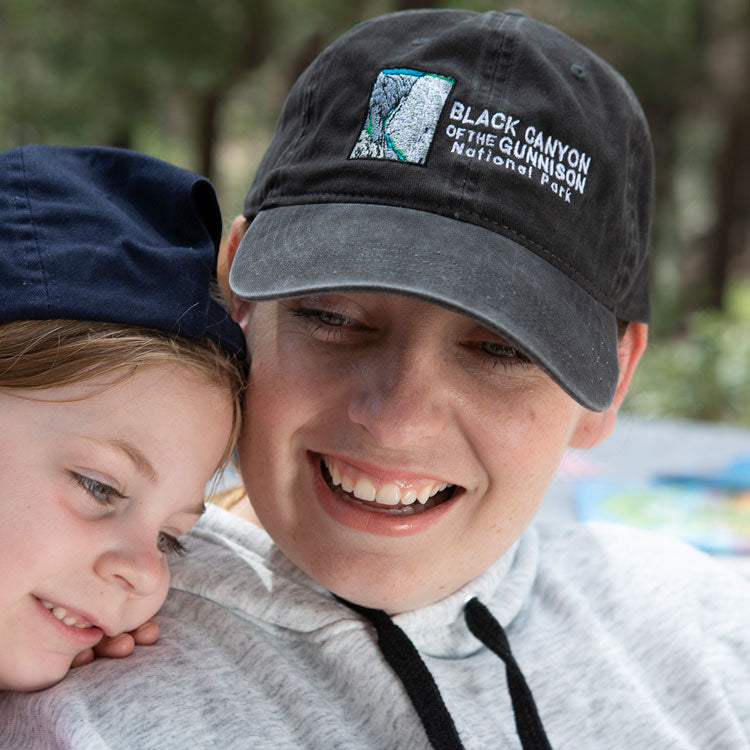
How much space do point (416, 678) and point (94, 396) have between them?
603 mm

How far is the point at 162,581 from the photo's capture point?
137cm

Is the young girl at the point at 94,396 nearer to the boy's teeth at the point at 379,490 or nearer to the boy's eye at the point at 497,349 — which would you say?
the boy's teeth at the point at 379,490

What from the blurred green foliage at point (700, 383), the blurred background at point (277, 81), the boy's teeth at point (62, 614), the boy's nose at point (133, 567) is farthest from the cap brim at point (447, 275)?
the blurred green foliage at point (700, 383)

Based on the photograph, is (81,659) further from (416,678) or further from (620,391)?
(620,391)

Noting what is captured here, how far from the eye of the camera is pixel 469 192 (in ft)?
4.01

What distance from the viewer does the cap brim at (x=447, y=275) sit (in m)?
1.16

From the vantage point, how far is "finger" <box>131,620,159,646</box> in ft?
4.51

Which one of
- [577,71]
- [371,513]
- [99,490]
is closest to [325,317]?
[371,513]

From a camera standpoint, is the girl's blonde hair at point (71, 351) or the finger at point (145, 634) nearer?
the girl's blonde hair at point (71, 351)

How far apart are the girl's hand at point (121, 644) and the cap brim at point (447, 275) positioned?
1.69 ft

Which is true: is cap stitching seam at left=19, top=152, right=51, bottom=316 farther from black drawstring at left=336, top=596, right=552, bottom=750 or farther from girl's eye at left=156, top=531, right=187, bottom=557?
black drawstring at left=336, top=596, right=552, bottom=750

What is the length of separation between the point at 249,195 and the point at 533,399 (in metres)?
0.55

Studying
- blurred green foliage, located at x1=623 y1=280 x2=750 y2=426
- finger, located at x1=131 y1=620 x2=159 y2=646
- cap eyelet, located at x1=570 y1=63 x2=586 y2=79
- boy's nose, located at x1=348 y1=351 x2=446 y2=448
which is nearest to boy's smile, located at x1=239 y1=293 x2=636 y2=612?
boy's nose, located at x1=348 y1=351 x2=446 y2=448

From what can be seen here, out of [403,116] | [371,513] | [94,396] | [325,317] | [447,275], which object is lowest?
[371,513]
